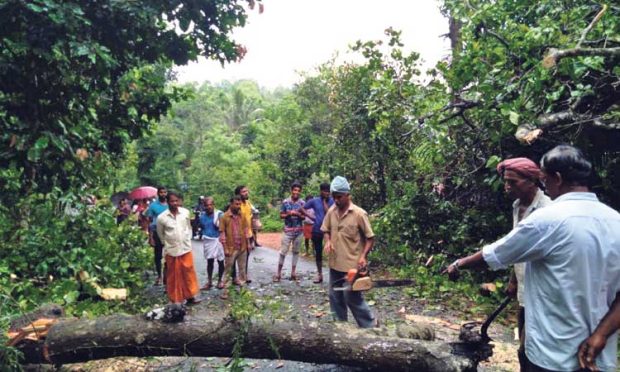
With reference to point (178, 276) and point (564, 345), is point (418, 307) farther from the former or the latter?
point (564, 345)

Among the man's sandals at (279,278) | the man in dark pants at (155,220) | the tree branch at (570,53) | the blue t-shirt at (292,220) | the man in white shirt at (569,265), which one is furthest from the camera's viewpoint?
the man's sandals at (279,278)

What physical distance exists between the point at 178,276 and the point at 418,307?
357 centimetres

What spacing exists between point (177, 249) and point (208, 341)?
3.11 meters

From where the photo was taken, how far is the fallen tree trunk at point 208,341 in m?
3.92

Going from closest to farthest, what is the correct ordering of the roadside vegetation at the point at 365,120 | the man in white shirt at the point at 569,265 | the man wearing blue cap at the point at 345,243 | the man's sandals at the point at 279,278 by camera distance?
the man in white shirt at the point at 569,265, the roadside vegetation at the point at 365,120, the man wearing blue cap at the point at 345,243, the man's sandals at the point at 279,278

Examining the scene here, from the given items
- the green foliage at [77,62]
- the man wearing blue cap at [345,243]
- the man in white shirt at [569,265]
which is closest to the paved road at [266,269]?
the man wearing blue cap at [345,243]

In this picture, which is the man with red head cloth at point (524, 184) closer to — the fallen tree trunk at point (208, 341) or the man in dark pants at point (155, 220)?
the fallen tree trunk at point (208, 341)

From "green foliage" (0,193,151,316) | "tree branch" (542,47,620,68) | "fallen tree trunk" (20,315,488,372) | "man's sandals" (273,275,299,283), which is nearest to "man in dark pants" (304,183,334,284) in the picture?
"man's sandals" (273,275,299,283)

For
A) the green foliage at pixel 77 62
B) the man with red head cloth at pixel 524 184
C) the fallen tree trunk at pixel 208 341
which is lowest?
the fallen tree trunk at pixel 208 341

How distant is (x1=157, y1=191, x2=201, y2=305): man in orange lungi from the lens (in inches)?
270

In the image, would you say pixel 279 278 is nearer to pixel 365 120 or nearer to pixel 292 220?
pixel 292 220

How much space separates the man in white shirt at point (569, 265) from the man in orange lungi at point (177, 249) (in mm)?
5218

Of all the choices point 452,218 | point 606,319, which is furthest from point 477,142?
point 606,319

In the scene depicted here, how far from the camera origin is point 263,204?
24875mm
